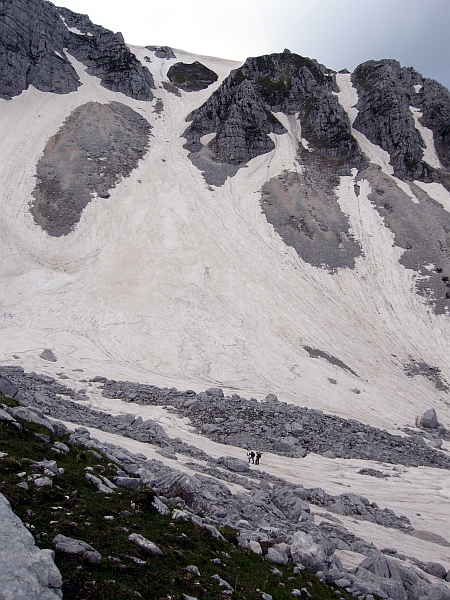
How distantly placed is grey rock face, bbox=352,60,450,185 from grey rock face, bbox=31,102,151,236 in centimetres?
4461

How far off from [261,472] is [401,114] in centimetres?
8237

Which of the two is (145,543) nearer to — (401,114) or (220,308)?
(220,308)

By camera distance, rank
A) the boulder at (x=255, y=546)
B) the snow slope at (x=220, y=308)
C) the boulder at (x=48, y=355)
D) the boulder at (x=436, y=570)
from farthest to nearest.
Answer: the boulder at (x=48, y=355) → the snow slope at (x=220, y=308) → the boulder at (x=436, y=570) → the boulder at (x=255, y=546)

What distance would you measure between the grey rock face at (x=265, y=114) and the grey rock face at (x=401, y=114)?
6.27 metres

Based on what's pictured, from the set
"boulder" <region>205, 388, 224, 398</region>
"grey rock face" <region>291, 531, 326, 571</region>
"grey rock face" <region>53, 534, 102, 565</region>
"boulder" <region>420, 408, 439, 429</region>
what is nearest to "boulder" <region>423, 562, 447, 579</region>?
"grey rock face" <region>291, 531, 326, 571</region>

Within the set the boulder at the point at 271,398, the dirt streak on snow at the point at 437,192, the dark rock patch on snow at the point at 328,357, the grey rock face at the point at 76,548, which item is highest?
the dirt streak on snow at the point at 437,192

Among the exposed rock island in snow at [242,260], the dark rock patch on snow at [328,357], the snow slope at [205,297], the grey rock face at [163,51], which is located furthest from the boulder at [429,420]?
the grey rock face at [163,51]

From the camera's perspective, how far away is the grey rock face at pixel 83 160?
5647 cm

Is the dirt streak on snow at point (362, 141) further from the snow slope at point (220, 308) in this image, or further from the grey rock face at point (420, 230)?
the snow slope at point (220, 308)

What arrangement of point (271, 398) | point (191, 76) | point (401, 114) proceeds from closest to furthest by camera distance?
1. point (271, 398)
2. point (401, 114)
3. point (191, 76)

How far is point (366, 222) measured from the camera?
62438 mm

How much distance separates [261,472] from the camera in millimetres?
19109

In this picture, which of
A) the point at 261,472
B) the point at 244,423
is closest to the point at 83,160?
the point at 244,423

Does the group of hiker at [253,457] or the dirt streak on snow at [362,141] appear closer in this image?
the group of hiker at [253,457]
